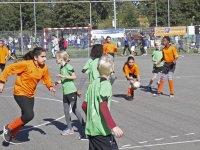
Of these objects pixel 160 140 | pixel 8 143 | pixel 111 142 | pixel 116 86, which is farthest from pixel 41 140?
pixel 116 86

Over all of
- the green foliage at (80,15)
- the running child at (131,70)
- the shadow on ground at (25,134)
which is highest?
the green foliage at (80,15)

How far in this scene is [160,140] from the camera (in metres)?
8.43

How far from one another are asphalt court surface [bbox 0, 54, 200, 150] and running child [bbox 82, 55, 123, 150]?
257 centimetres

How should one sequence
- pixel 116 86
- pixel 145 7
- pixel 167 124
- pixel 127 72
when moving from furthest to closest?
pixel 145 7 < pixel 116 86 < pixel 127 72 < pixel 167 124

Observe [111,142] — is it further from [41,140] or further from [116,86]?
[116,86]

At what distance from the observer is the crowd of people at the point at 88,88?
5.30 metres

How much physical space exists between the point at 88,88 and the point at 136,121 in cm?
494

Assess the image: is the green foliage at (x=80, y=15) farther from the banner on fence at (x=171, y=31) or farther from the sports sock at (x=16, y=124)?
the sports sock at (x=16, y=124)

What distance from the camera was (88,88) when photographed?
559 cm

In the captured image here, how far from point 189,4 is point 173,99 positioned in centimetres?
5623

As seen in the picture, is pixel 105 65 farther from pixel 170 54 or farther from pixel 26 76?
pixel 170 54

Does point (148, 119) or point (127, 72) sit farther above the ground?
point (127, 72)

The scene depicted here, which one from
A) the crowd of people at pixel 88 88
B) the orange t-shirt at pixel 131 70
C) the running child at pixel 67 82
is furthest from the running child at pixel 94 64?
the orange t-shirt at pixel 131 70

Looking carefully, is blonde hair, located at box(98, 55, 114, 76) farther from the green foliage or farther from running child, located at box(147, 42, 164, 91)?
the green foliage
